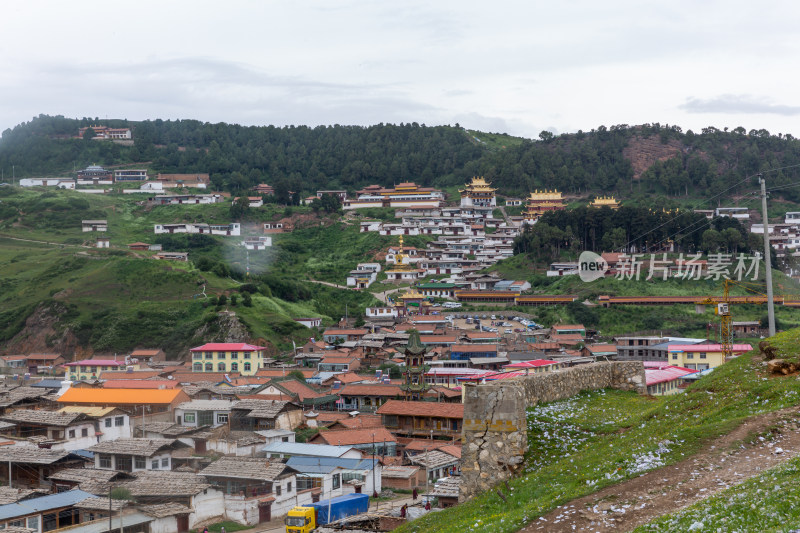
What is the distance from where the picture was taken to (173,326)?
52.0 meters

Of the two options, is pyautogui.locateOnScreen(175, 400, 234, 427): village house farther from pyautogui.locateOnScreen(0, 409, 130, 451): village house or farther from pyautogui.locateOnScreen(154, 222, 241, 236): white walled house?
pyautogui.locateOnScreen(154, 222, 241, 236): white walled house

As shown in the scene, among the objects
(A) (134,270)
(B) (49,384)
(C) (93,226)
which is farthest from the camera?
(C) (93,226)

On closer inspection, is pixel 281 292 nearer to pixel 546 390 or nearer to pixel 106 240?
pixel 106 240

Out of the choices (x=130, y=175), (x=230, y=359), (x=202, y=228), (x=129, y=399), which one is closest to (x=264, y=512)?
(x=129, y=399)

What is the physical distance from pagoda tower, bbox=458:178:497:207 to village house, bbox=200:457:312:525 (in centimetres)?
6707

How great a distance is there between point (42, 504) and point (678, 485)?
16.1 metres

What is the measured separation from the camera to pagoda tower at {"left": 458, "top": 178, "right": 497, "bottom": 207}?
291ft

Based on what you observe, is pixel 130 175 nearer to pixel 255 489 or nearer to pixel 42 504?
pixel 255 489

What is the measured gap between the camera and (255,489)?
71.5ft

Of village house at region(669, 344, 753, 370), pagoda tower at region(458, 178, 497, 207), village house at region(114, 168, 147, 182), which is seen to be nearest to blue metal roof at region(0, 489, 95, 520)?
village house at region(669, 344, 753, 370)

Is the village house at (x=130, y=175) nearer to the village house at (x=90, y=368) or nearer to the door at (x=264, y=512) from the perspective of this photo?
the village house at (x=90, y=368)

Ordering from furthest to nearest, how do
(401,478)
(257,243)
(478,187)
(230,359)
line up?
(478,187)
(257,243)
(230,359)
(401,478)

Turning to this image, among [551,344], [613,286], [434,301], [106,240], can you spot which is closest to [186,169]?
[106,240]

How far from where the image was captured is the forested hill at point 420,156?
9238cm
